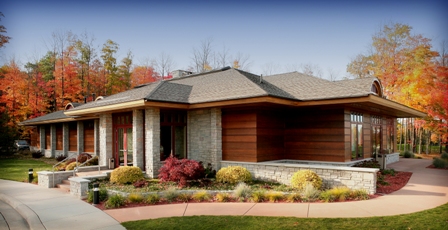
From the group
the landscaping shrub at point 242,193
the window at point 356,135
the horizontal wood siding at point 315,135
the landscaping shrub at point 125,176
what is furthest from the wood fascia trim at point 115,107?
the window at point 356,135

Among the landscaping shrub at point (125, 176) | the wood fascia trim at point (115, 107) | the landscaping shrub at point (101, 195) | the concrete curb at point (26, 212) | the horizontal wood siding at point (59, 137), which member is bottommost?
the concrete curb at point (26, 212)

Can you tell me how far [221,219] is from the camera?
21.5 feet

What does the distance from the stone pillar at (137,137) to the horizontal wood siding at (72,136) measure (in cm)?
1116

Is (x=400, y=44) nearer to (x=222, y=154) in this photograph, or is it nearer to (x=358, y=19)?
(x=222, y=154)

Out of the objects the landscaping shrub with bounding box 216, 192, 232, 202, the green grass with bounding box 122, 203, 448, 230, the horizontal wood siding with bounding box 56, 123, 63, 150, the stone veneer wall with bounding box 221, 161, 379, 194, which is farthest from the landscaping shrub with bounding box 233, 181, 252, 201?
A: the horizontal wood siding with bounding box 56, 123, 63, 150

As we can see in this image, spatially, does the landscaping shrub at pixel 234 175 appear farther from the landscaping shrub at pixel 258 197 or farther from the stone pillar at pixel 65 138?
the stone pillar at pixel 65 138

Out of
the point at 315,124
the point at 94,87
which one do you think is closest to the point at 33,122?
the point at 94,87

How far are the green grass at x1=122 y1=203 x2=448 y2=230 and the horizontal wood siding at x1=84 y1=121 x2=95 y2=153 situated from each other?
1399 cm

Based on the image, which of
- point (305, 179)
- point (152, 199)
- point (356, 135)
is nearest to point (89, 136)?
point (152, 199)

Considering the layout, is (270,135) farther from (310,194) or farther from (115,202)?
(115,202)

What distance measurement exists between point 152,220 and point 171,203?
1756 mm

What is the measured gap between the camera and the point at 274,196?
8.31 metres

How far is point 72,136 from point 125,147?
10.5 m

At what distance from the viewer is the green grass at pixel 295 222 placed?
19.4 feet
